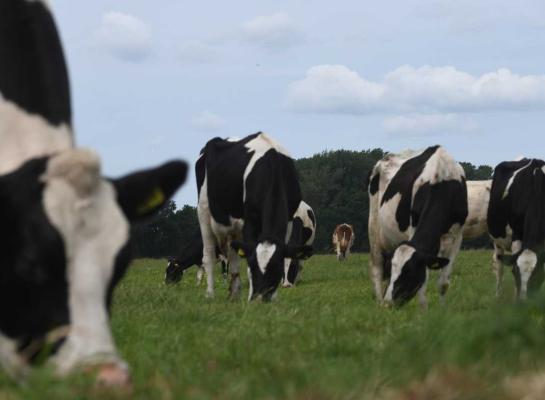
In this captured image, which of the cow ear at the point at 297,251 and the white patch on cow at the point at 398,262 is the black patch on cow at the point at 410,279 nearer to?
the white patch on cow at the point at 398,262

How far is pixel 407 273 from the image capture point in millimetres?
13516

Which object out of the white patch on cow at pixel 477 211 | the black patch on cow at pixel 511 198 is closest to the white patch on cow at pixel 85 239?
the black patch on cow at pixel 511 198

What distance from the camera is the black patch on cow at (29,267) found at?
15.2ft

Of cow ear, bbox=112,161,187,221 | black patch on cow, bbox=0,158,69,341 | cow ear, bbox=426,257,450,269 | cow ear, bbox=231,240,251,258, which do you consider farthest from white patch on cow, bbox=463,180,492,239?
black patch on cow, bbox=0,158,69,341

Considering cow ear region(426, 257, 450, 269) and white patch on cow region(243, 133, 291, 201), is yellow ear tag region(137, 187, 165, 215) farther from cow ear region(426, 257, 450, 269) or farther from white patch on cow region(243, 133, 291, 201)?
white patch on cow region(243, 133, 291, 201)

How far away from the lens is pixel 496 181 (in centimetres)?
1870

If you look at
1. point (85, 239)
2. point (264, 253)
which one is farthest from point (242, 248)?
point (85, 239)

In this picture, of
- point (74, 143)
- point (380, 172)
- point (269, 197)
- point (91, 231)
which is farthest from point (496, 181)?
point (91, 231)

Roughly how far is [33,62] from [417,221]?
923 centimetres

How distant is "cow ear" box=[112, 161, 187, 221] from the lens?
5.41 meters

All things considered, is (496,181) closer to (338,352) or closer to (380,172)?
(380,172)

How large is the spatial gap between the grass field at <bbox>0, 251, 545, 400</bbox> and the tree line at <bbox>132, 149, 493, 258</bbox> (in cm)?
6345

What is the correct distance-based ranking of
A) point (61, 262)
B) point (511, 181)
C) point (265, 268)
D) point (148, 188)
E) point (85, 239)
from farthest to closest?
point (511, 181) → point (265, 268) → point (148, 188) → point (85, 239) → point (61, 262)

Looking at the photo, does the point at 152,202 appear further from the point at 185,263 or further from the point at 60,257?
the point at 185,263
